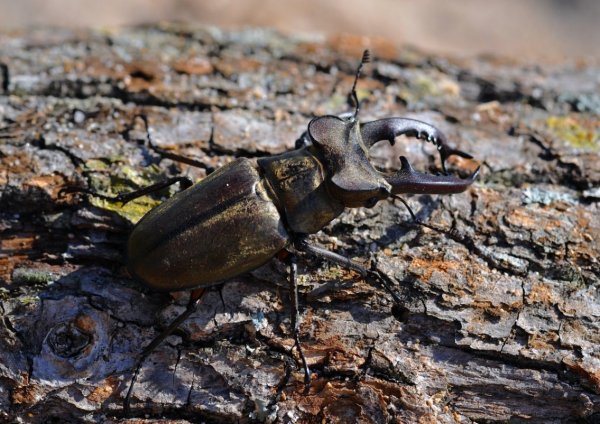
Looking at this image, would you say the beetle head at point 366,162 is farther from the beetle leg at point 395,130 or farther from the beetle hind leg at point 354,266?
the beetle hind leg at point 354,266

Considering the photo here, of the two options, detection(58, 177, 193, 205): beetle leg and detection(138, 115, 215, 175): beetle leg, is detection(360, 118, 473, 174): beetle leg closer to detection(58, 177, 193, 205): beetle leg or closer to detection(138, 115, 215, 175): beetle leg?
detection(138, 115, 215, 175): beetle leg

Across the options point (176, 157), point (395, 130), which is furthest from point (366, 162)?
point (176, 157)

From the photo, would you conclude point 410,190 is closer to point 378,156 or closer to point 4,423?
point 378,156

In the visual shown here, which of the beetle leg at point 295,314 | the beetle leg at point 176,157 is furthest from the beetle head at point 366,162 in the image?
→ the beetle leg at point 176,157

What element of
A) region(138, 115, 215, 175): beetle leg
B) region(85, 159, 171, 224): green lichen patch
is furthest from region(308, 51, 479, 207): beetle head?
region(85, 159, 171, 224): green lichen patch

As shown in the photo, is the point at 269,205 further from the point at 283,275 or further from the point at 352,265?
the point at 352,265

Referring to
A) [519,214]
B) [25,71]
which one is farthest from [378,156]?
[25,71]
